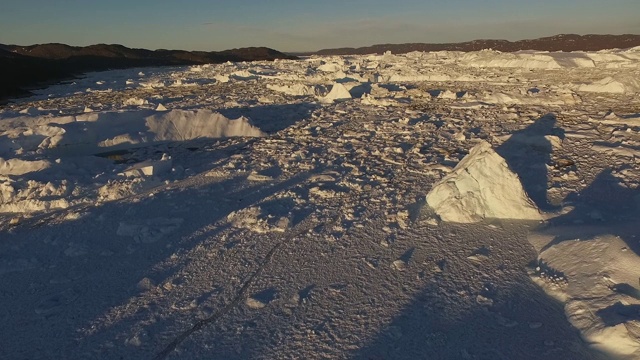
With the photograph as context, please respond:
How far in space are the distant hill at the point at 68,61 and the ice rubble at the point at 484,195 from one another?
63.4 feet

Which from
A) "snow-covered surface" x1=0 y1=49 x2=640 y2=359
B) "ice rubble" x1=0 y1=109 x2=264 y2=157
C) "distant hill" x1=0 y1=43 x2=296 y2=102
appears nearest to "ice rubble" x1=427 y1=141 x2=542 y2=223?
"snow-covered surface" x1=0 y1=49 x2=640 y2=359

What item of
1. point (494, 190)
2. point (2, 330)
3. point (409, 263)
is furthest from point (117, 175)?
point (494, 190)

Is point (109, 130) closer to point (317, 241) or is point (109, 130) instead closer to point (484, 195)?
point (317, 241)

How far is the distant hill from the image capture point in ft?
74.8

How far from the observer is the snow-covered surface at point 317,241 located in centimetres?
311

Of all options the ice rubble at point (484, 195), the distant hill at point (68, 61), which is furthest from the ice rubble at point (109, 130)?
the distant hill at point (68, 61)

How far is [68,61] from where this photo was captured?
123 ft

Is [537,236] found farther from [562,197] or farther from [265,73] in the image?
[265,73]

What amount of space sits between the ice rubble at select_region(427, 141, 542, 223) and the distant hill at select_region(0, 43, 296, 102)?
63.4ft

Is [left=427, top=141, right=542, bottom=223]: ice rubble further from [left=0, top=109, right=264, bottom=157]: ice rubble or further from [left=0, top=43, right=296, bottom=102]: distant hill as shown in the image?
[left=0, top=43, right=296, bottom=102]: distant hill

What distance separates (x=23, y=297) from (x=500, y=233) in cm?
438

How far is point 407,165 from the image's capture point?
6.82m

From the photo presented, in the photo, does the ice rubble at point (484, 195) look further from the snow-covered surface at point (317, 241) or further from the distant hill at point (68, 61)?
the distant hill at point (68, 61)

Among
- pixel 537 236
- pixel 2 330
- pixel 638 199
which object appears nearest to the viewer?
pixel 2 330
